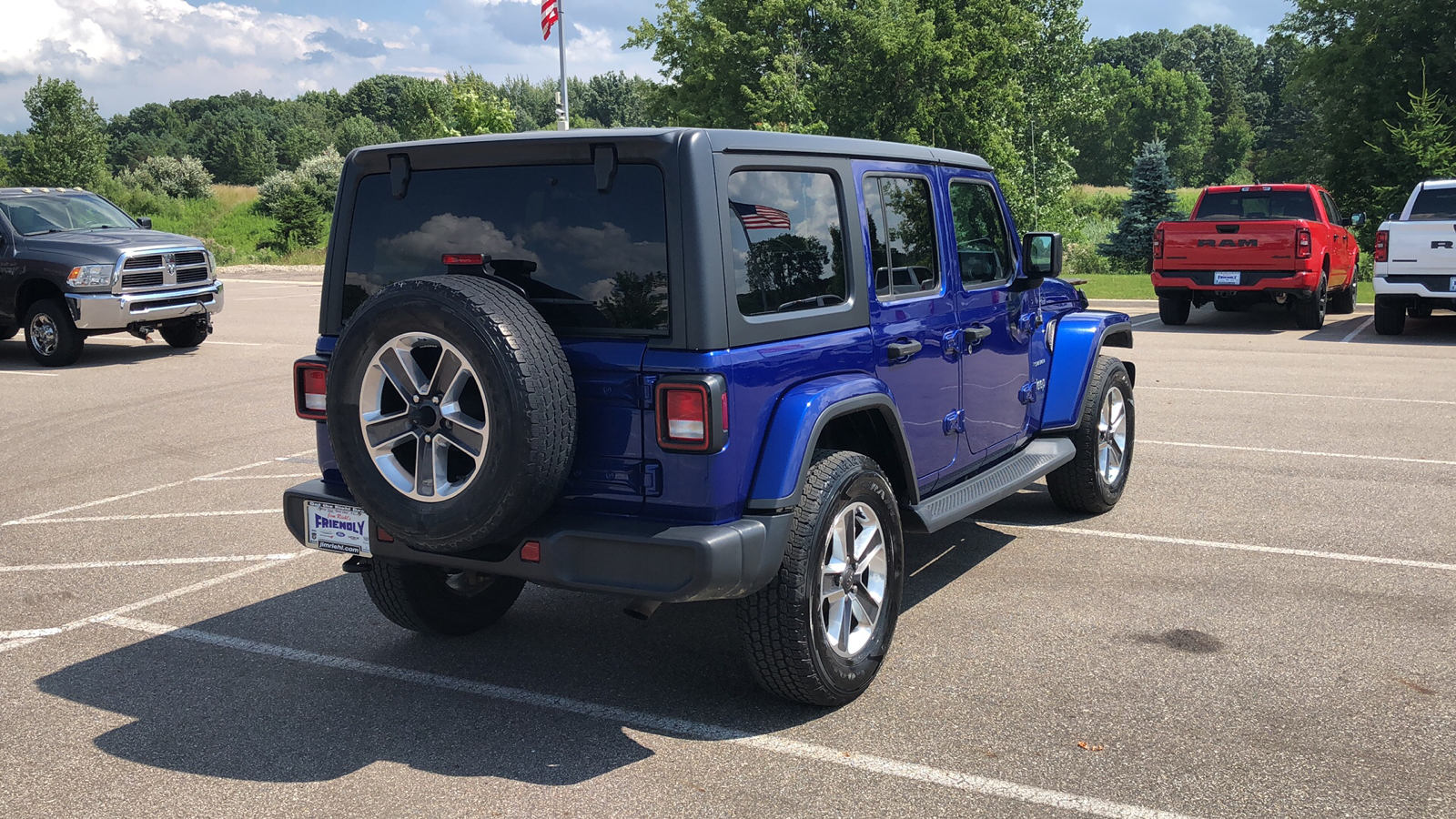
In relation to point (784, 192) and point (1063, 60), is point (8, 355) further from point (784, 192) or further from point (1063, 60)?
point (1063, 60)

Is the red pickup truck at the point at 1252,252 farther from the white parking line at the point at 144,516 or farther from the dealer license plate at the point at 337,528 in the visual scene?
the dealer license plate at the point at 337,528

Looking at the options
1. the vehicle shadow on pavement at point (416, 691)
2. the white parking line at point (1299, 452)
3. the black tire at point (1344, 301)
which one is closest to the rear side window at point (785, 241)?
the vehicle shadow on pavement at point (416, 691)

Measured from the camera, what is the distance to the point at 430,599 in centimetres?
486

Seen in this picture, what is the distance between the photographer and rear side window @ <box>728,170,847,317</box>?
393 centimetres

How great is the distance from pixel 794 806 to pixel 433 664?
1820 mm

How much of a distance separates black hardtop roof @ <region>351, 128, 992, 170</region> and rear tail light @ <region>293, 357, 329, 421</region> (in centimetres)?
81

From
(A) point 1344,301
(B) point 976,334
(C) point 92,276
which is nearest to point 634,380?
(B) point 976,334

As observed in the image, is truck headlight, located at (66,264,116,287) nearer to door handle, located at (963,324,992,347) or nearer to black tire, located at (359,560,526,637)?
black tire, located at (359,560,526,637)

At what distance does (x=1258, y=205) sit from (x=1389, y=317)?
94.0 inches

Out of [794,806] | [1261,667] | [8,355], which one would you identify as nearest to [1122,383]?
[1261,667]

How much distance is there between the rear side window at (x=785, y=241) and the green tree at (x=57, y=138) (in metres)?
40.0

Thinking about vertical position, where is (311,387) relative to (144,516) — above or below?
above

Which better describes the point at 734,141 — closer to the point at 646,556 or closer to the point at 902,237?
the point at 902,237

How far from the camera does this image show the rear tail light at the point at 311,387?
4.46 meters
